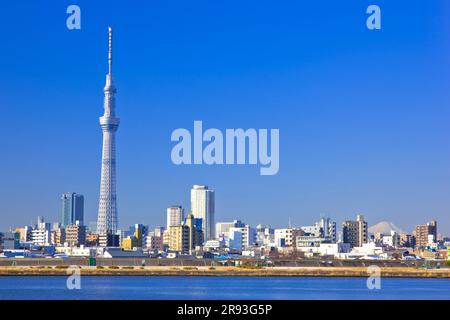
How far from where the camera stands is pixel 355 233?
134m

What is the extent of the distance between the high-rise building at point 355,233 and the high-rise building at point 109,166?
33.1m

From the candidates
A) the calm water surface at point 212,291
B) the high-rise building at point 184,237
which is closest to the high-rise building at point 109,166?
the high-rise building at point 184,237

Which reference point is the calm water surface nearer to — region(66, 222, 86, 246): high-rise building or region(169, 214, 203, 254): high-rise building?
region(169, 214, 203, 254): high-rise building

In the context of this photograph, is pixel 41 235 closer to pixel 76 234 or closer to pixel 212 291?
pixel 76 234

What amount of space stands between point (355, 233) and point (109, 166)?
37336 mm

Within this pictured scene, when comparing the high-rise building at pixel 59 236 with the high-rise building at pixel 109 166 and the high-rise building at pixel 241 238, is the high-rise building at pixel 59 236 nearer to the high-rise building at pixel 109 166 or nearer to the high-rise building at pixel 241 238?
the high-rise building at pixel 109 166

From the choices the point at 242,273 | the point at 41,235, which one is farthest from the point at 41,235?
the point at 242,273

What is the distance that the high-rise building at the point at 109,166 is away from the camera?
471 ft

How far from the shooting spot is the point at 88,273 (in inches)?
2704

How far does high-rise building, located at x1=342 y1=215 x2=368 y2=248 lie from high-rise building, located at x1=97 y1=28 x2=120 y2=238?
33.1 metres
